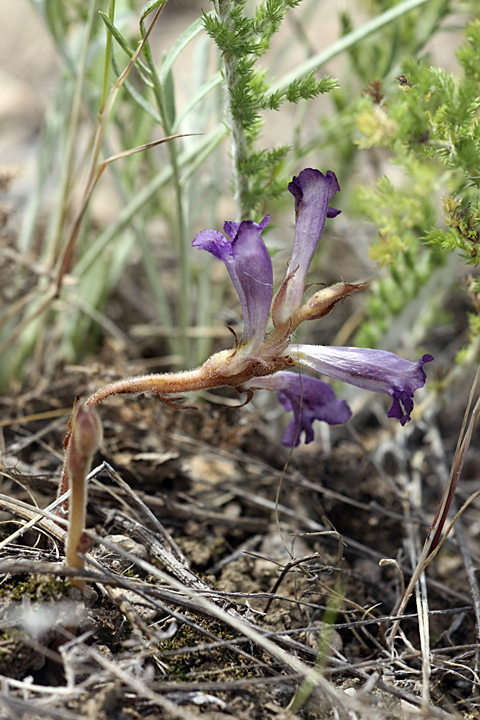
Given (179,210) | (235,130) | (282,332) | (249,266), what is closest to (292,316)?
(282,332)

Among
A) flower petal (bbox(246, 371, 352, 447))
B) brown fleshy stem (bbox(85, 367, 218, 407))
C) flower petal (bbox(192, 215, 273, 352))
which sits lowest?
flower petal (bbox(246, 371, 352, 447))

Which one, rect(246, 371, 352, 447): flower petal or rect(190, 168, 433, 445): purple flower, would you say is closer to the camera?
rect(190, 168, 433, 445): purple flower

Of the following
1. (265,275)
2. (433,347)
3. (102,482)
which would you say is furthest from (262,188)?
(433,347)

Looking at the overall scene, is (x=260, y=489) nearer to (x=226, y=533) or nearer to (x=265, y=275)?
(x=226, y=533)

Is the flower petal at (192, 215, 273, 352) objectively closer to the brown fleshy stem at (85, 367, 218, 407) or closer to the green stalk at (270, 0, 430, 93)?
the brown fleshy stem at (85, 367, 218, 407)

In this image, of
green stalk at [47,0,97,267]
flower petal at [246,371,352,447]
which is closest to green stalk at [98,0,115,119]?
green stalk at [47,0,97,267]

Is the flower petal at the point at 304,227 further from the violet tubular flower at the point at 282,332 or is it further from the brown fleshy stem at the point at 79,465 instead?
the brown fleshy stem at the point at 79,465
